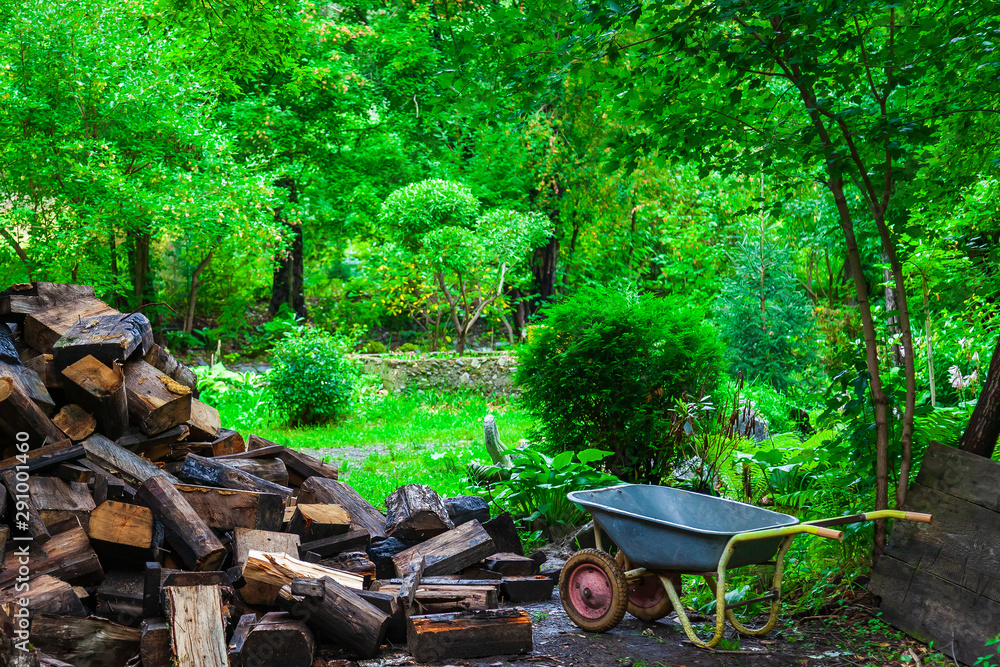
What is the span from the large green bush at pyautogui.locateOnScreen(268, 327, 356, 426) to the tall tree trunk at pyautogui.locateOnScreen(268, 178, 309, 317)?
8.40 meters

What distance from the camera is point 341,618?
2928 mm

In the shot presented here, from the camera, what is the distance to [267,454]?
4645mm

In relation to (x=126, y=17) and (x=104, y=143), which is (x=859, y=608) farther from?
(x=126, y=17)

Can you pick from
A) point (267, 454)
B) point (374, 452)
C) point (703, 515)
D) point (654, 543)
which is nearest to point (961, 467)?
point (703, 515)

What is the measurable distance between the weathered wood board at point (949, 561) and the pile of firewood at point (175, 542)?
171 cm

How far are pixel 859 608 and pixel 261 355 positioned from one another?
16.4 metres

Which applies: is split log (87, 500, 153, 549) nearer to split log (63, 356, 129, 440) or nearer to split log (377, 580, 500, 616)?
split log (63, 356, 129, 440)

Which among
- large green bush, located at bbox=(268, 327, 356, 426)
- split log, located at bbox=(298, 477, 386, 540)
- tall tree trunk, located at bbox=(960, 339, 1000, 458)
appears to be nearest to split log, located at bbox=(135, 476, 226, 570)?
split log, located at bbox=(298, 477, 386, 540)

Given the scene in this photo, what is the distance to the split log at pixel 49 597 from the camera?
8.73 feet

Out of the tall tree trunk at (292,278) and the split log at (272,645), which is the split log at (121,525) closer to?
the split log at (272,645)

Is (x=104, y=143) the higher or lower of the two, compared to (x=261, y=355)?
higher

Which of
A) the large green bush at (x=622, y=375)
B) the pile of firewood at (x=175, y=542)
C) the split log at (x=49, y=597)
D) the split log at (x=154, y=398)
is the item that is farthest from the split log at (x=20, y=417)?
the large green bush at (x=622, y=375)

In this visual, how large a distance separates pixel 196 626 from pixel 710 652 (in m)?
2.15

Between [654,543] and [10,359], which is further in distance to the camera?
[10,359]
